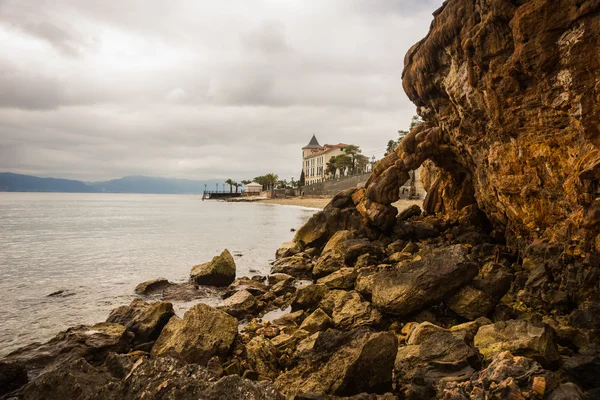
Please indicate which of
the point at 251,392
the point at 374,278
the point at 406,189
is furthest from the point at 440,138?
the point at 406,189

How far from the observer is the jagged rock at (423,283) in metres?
9.91

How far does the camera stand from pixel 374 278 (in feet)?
37.3

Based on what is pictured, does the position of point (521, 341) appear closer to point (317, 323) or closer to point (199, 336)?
point (317, 323)

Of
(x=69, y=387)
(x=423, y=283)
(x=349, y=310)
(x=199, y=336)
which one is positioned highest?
(x=423, y=283)

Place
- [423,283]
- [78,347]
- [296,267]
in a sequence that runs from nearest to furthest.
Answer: [78,347], [423,283], [296,267]

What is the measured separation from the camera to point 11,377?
299 inches

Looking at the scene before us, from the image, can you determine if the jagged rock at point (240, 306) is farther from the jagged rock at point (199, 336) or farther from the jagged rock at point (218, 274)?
the jagged rock at point (218, 274)

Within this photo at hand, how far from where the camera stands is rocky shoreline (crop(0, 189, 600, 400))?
18.5 ft

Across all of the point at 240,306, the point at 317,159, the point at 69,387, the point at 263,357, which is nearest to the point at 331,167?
the point at 317,159

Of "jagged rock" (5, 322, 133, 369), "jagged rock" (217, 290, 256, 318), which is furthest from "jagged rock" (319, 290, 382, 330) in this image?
"jagged rock" (5, 322, 133, 369)

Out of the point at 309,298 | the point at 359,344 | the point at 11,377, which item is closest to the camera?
the point at 359,344

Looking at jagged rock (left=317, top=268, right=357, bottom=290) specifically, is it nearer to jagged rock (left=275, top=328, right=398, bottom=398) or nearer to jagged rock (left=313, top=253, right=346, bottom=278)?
jagged rock (left=313, top=253, right=346, bottom=278)

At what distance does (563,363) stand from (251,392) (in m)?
5.88

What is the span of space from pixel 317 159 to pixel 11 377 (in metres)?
122
